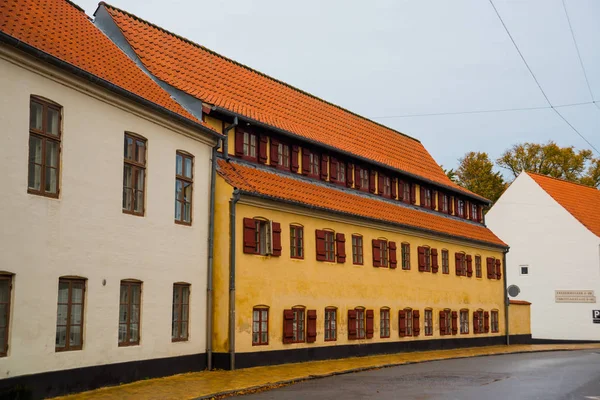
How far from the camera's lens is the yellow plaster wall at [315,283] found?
22672mm

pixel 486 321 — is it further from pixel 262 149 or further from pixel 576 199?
pixel 262 149

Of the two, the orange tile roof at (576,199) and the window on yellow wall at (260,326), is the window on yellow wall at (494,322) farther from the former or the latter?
the window on yellow wall at (260,326)

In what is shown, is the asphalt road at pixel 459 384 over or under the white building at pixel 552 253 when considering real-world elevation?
under

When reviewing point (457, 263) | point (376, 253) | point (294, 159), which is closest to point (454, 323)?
point (457, 263)

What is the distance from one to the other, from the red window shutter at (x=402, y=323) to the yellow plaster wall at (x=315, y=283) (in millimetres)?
248

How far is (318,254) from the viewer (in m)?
26.9

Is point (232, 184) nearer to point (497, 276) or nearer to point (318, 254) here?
point (318, 254)

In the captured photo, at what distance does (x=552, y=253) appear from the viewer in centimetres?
4847

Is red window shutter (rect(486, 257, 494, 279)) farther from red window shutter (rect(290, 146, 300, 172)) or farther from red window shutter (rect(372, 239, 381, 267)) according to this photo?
red window shutter (rect(290, 146, 300, 172))

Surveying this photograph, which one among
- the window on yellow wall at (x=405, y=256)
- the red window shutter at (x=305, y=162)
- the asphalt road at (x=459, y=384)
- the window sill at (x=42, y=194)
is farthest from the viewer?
the window on yellow wall at (x=405, y=256)

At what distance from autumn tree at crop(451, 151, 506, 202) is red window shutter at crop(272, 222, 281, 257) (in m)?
41.6

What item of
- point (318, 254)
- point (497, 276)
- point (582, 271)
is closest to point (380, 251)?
point (318, 254)

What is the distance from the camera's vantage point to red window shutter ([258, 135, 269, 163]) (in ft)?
84.5

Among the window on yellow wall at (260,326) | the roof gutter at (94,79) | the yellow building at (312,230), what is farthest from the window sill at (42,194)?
the window on yellow wall at (260,326)
